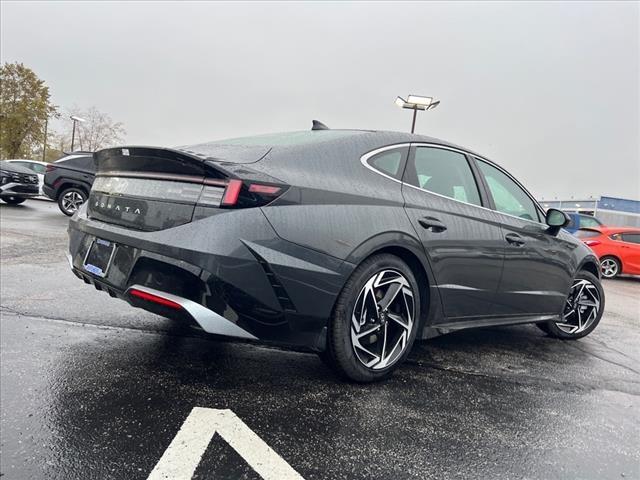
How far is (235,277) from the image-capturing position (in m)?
2.04

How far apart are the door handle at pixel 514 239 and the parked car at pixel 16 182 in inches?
525

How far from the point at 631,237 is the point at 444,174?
11.1 m

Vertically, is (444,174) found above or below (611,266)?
above

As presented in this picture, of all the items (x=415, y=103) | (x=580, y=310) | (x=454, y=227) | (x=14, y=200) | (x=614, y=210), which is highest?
(x=415, y=103)

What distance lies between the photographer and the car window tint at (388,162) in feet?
8.74

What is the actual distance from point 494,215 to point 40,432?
304cm

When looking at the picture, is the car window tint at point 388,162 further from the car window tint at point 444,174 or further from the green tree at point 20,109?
the green tree at point 20,109

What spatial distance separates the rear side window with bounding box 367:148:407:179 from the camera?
2.66 meters

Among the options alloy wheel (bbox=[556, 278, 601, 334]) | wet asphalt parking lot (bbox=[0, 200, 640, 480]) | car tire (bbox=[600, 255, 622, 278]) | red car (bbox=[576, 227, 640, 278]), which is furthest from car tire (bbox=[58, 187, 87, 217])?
car tire (bbox=[600, 255, 622, 278])

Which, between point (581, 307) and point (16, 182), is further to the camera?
point (16, 182)

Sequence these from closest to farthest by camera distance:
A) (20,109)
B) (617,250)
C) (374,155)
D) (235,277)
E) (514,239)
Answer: (235,277)
(374,155)
(514,239)
(617,250)
(20,109)

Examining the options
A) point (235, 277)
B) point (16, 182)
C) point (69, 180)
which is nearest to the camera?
point (235, 277)

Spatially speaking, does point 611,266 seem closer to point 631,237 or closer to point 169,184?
point 631,237

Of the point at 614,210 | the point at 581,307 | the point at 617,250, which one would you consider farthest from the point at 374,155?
the point at 614,210
